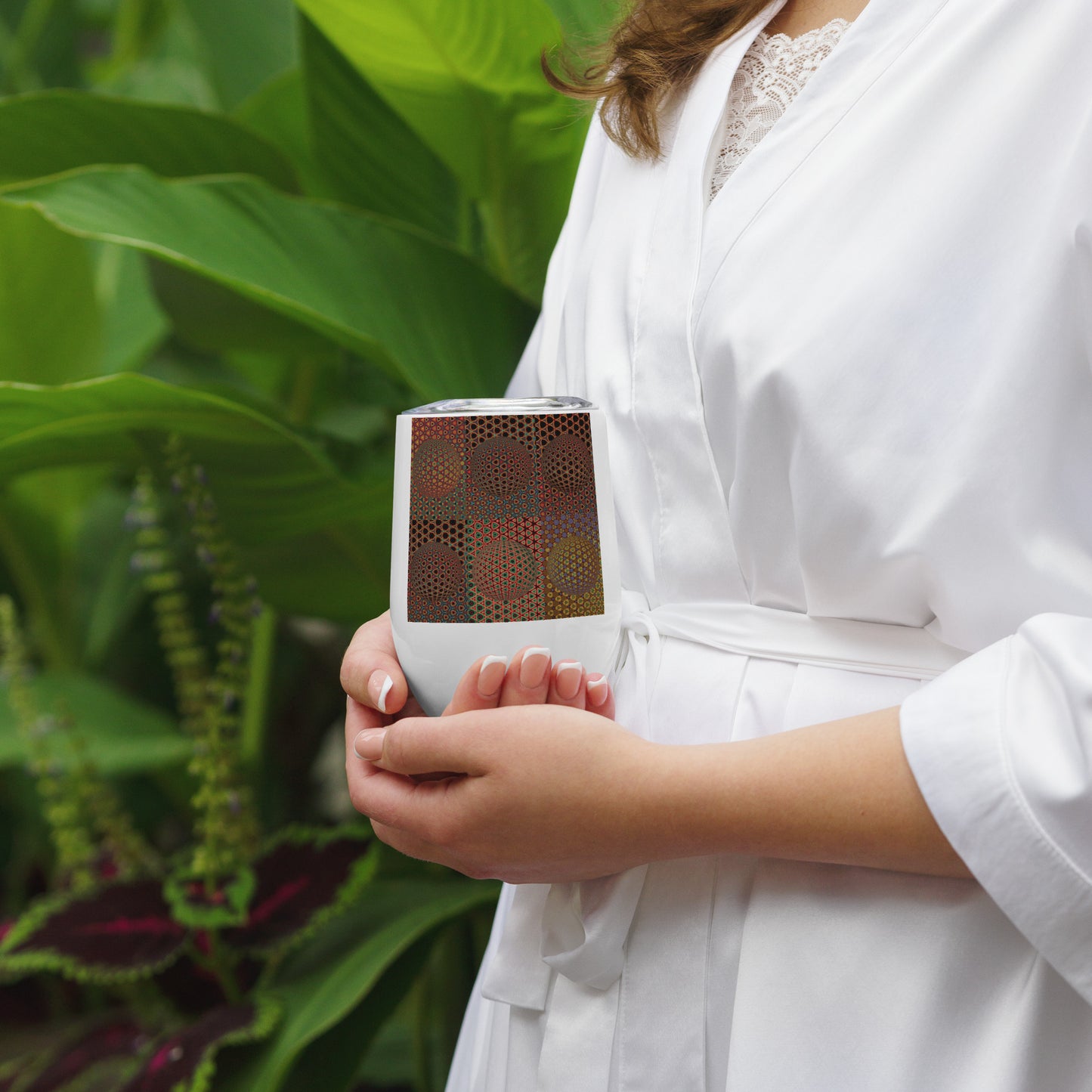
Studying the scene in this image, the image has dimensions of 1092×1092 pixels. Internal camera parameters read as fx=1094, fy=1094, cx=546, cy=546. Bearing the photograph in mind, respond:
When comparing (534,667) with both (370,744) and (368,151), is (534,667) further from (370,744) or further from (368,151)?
(368,151)

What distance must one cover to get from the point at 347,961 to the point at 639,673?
58 cm

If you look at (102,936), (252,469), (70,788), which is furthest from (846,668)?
(70,788)

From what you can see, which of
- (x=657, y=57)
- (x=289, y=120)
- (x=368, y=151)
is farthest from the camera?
(x=289, y=120)

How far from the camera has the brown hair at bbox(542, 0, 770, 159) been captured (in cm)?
59

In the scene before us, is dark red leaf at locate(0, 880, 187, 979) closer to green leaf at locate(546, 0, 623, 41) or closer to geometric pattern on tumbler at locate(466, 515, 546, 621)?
geometric pattern on tumbler at locate(466, 515, 546, 621)

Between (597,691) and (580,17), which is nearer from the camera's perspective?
(597,691)

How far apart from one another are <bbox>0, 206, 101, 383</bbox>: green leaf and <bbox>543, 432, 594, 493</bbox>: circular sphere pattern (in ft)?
3.12

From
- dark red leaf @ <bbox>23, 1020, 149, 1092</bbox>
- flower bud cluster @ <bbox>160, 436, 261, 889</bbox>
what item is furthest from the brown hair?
dark red leaf @ <bbox>23, 1020, 149, 1092</bbox>

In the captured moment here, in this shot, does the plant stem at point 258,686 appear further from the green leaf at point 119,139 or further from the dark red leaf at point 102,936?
the green leaf at point 119,139

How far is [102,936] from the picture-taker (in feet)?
3.12

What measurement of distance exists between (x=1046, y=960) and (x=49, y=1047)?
1.04 meters

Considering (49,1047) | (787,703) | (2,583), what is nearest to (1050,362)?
(787,703)

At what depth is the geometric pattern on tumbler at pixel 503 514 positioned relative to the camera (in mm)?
421

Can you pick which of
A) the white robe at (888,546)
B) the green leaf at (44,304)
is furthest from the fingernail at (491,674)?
the green leaf at (44,304)
